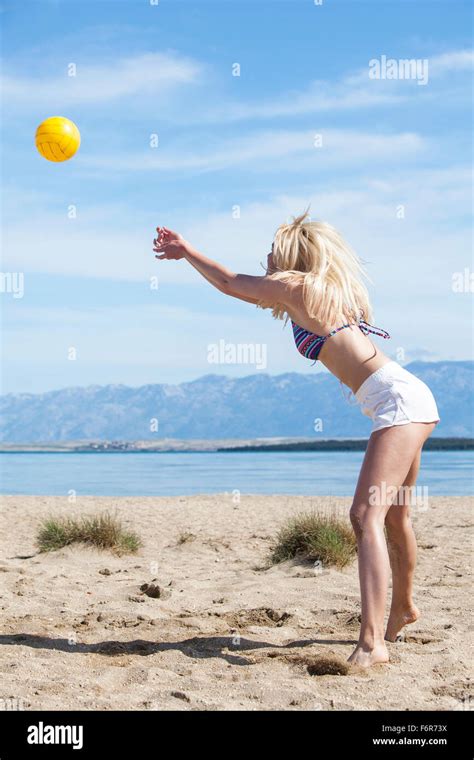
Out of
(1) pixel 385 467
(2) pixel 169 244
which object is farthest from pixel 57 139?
(1) pixel 385 467

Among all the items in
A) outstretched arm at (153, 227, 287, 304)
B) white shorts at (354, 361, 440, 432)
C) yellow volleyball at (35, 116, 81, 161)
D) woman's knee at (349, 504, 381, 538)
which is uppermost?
yellow volleyball at (35, 116, 81, 161)

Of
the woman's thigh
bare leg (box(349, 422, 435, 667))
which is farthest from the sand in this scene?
the woman's thigh

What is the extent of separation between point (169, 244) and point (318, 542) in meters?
3.92

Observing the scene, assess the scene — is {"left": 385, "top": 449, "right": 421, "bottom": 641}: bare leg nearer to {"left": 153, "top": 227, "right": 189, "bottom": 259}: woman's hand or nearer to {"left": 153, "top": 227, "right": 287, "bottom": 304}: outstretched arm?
{"left": 153, "top": 227, "right": 287, "bottom": 304}: outstretched arm

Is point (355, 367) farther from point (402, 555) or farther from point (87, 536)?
point (87, 536)

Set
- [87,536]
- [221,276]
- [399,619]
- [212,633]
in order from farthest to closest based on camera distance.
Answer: [87,536]
[212,633]
[399,619]
[221,276]

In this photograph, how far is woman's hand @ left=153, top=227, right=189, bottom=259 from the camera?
476 centimetres

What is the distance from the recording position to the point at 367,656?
4.31 metres

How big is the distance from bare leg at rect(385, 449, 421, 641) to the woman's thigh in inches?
10.6

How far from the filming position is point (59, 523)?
360 inches

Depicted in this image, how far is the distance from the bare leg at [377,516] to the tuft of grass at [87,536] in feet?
16.2

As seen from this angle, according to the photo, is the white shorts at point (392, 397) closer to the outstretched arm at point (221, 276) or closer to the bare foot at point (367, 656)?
the outstretched arm at point (221, 276)
